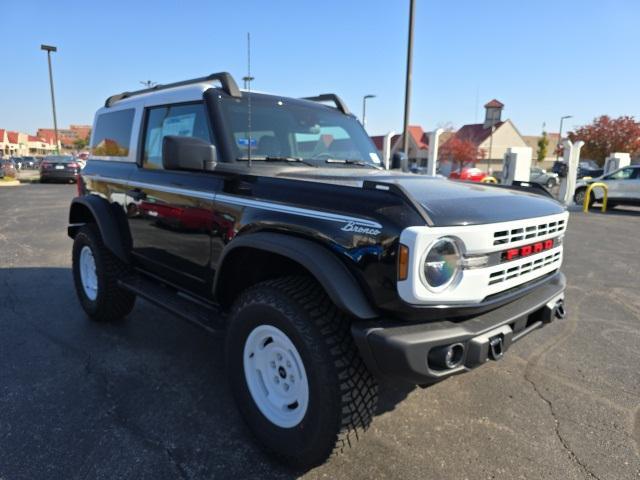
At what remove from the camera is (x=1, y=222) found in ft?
33.3

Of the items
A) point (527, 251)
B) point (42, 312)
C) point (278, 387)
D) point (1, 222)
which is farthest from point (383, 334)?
point (1, 222)

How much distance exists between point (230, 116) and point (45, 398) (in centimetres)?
220

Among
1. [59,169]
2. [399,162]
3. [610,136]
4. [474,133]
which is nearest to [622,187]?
[399,162]

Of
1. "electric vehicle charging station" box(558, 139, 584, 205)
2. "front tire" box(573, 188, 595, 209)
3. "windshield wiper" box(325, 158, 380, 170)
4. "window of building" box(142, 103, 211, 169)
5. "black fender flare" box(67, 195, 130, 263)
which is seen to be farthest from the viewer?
"front tire" box(573, 188, 595, 209)

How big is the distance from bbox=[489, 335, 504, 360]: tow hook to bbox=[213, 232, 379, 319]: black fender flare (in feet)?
1.87

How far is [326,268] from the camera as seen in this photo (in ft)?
6.90

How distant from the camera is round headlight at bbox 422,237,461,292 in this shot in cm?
201

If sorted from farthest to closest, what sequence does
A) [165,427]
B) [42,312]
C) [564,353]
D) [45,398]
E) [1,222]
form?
[1,222] < [42,312] < [564,353] < [45,398] < [165,427]

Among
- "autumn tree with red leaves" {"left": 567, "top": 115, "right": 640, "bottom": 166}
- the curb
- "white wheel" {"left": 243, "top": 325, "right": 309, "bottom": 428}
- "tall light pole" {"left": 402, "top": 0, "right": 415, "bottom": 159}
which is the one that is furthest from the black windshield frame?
"autumn tree with red leaves" {"left": 567, "top": 115, "right": 640, "bottom": 166}

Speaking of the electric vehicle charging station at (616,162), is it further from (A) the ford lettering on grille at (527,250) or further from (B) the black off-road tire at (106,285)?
(B) the black off-road tire at (106,285)

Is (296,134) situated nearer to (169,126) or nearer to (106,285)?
(169,126)

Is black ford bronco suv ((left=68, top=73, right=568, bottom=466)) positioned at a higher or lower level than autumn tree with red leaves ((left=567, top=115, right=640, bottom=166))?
lower

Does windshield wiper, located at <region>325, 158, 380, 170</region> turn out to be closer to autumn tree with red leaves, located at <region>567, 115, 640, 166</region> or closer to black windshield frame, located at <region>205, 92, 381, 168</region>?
black windshield frame, located at <region>205, 92, 381, 168</region>

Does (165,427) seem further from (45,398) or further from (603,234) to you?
(603,234)
